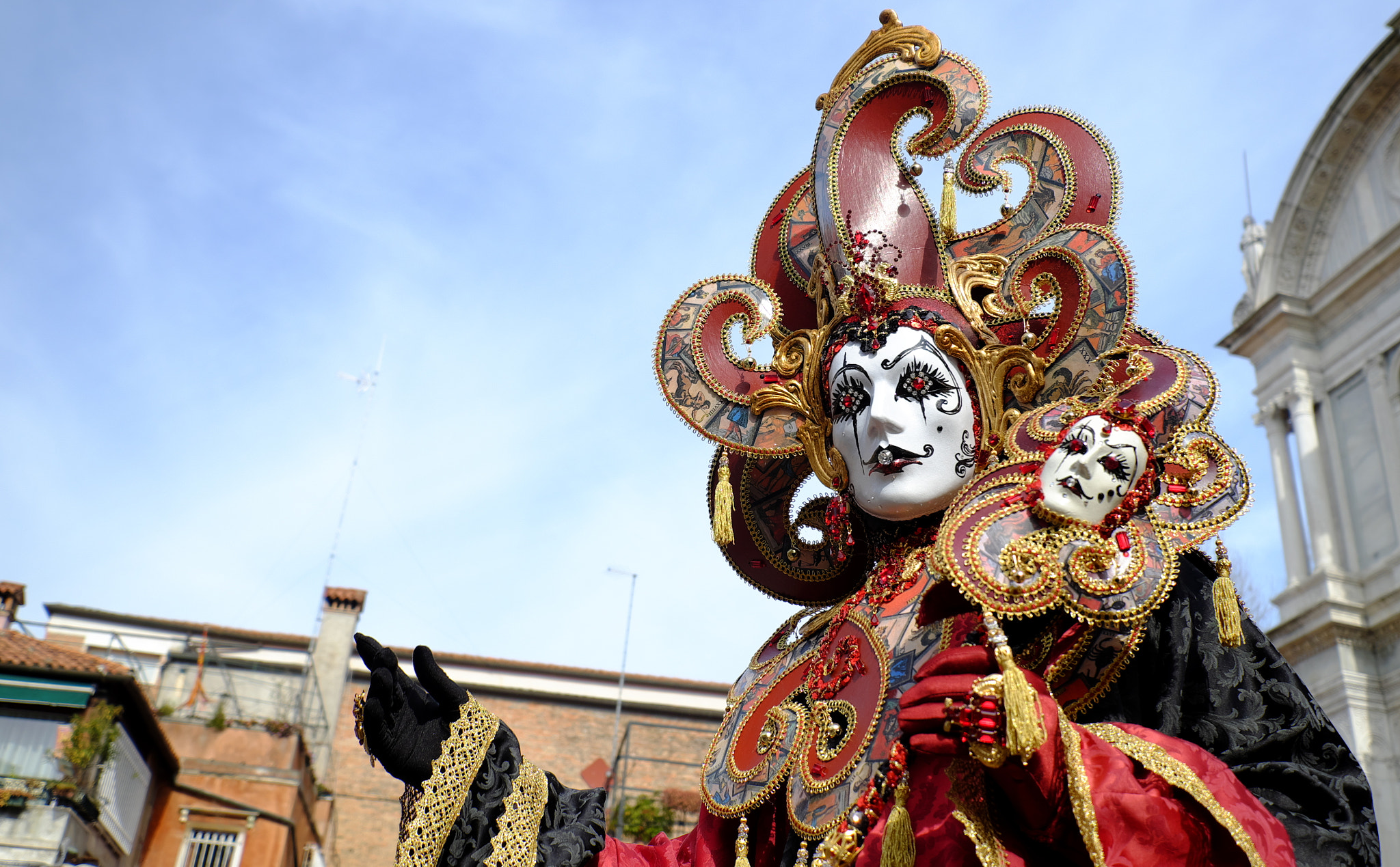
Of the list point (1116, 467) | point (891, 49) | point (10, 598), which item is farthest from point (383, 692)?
point (10, 598)

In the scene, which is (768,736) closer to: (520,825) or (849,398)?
(520,825)

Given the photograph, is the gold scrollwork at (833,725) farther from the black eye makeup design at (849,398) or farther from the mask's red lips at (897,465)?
the black eye makeup design at (849,398)

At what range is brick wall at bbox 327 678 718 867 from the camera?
2511cm

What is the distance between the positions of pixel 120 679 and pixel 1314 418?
1625cm

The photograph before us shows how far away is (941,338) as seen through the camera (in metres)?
3.39

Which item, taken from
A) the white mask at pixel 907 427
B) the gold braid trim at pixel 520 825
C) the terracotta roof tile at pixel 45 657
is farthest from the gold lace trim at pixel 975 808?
the terracotta roof tile at pixel 45 657

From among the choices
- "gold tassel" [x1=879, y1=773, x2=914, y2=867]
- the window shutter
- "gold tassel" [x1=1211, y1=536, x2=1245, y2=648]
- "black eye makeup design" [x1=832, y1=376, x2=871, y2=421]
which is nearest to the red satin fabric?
"gold tassel" [x1=879, y1=773, x2=914, y2=867]

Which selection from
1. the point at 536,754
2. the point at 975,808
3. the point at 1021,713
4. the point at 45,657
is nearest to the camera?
the point at 1021,713

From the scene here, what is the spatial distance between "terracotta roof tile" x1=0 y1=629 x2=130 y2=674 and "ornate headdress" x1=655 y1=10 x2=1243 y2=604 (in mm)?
15704

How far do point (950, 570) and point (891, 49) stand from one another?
1.97 m

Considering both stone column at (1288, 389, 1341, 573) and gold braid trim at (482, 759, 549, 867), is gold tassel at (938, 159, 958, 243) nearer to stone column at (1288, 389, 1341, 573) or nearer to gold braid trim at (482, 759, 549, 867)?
gold braid trim at (482, 759, 549, 867)

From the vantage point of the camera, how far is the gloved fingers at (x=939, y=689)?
93.0 inches

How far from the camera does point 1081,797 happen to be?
7.75 feet

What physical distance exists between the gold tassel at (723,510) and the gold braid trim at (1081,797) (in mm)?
1437
